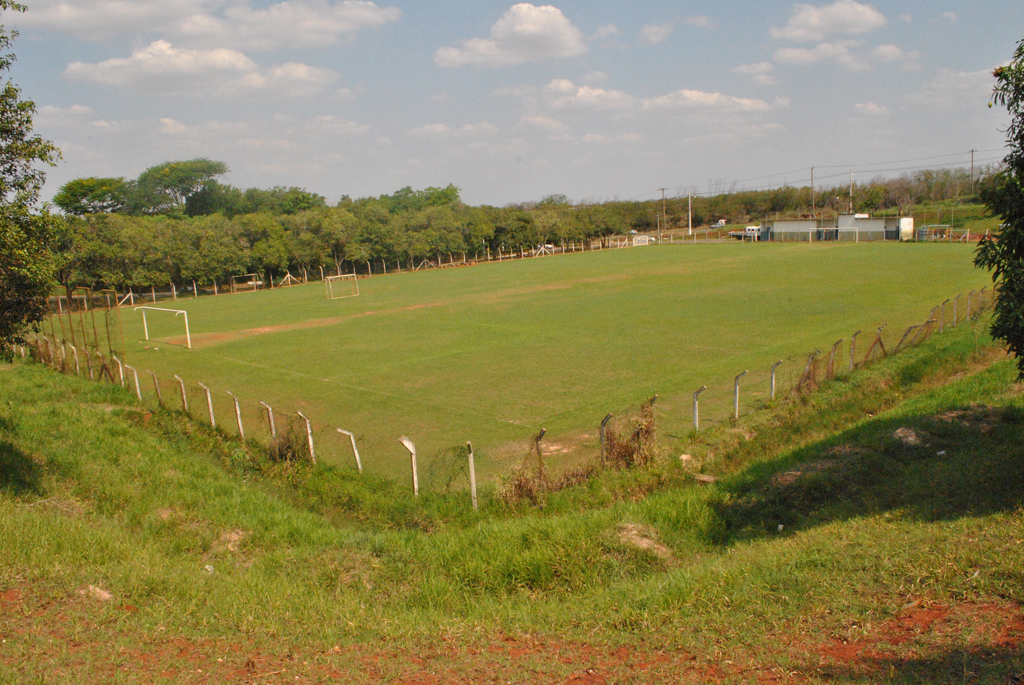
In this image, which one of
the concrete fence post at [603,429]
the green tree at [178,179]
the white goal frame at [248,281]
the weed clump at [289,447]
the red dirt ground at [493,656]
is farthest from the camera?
the green tree at [178,179]

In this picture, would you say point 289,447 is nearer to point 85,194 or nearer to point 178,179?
point 85,194

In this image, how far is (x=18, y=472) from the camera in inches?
487

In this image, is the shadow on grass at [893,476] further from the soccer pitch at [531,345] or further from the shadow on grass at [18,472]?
the shadow on grass at [18,472]

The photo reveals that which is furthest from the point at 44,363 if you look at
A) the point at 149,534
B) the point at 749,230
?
the point at 749,230

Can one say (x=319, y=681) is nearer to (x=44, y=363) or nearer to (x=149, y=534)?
(x=149, y=534)

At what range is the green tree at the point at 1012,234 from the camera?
884cm

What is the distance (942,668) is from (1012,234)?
635 cm

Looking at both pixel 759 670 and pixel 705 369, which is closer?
pixel 759 670

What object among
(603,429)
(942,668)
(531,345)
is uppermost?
(942,668)

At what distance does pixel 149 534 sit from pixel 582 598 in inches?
281

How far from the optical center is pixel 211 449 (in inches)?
669

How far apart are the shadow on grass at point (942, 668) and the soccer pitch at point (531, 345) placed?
9261 millimetres

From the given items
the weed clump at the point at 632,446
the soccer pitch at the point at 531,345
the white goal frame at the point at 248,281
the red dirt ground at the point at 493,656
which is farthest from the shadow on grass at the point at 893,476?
the white goal frame at the point at 248,281

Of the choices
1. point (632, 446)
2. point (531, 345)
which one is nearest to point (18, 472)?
point (632, 446)
